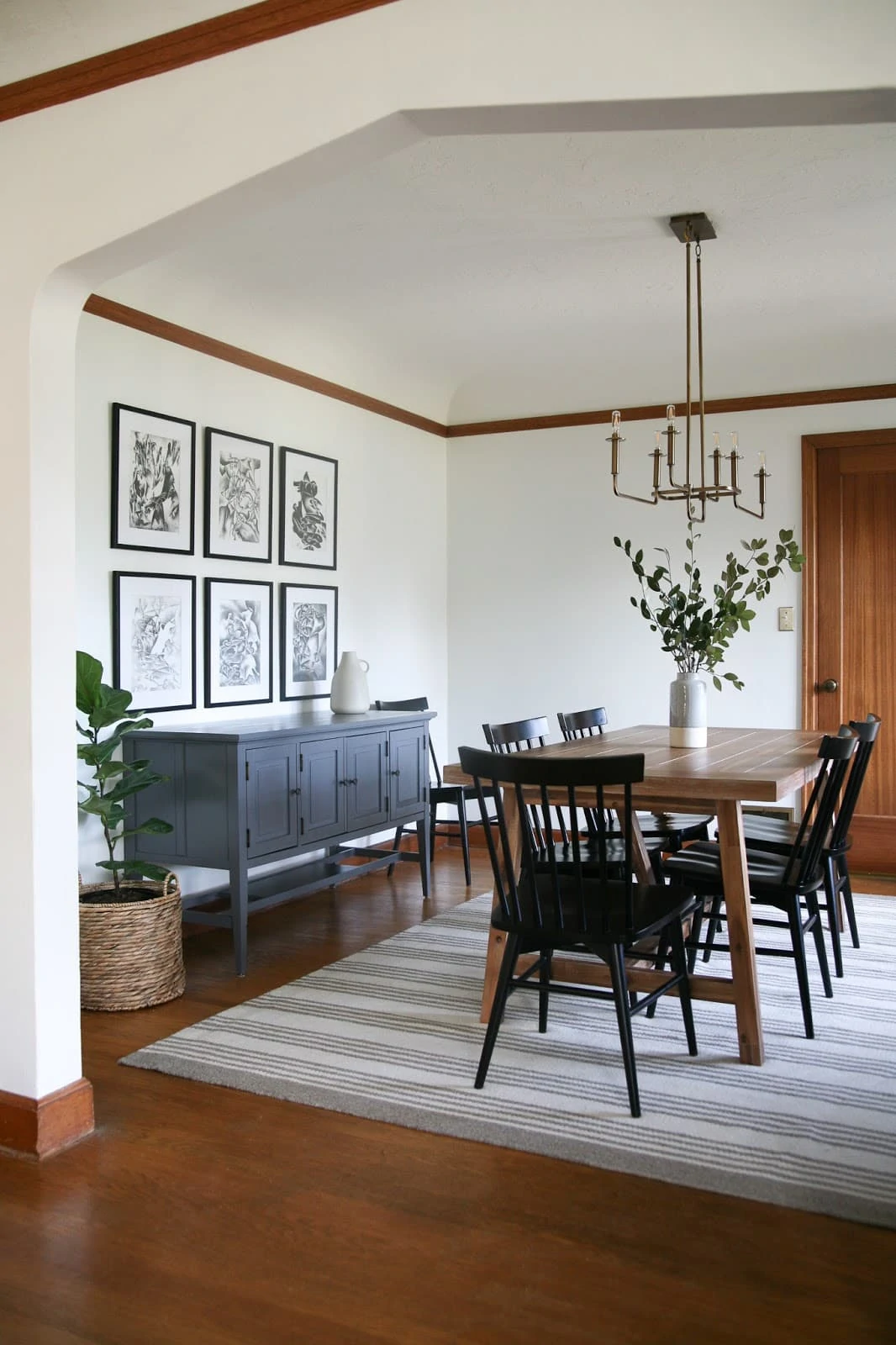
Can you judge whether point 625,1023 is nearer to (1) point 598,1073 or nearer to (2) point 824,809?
(1) point 598,1073

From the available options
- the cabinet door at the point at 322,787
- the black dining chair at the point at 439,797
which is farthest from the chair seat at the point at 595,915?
the black dining chair at the point at 439,797

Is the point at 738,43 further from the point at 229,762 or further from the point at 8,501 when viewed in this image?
the point at 229,762

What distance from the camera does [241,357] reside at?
5023 millimetres

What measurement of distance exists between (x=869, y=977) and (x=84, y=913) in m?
2.75

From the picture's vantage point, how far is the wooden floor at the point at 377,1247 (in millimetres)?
1991

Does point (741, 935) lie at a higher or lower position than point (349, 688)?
lower

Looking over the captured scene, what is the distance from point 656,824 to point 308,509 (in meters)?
2.29

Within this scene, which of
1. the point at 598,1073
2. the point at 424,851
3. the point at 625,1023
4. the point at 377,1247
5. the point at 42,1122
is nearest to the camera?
the point at 377,1247

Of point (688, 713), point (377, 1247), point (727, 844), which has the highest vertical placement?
point (688, 713)

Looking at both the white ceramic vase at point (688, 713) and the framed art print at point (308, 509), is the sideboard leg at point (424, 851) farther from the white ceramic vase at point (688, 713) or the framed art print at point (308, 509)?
the white ceramic vase at point (688, 713)

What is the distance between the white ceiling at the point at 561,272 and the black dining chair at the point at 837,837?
1.91 m

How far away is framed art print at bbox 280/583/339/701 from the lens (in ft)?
17.5

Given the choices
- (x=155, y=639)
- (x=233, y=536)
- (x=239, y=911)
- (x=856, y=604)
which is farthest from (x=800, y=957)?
(x=856, y=604)

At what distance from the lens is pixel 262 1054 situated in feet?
10.8
